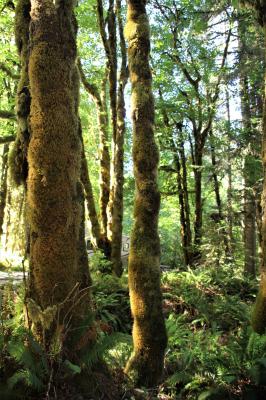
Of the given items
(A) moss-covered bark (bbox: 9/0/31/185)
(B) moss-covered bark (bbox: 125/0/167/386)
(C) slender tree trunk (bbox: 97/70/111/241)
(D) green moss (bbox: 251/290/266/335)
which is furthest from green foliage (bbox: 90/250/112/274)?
(A) moss-covered bark (bbox: 9/0/31/185)

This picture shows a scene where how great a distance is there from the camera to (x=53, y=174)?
3.90m

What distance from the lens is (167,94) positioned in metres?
18.5

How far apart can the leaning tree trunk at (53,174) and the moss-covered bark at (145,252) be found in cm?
156

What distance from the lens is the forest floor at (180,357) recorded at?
11.3ft

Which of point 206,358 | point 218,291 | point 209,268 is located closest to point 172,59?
point 209,268

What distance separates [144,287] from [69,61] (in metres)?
3.15

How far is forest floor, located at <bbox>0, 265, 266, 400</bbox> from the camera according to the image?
135 inches

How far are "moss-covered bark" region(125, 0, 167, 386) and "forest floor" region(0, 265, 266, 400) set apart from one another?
274 millimetres

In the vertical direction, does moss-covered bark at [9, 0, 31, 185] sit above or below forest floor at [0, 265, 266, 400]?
above

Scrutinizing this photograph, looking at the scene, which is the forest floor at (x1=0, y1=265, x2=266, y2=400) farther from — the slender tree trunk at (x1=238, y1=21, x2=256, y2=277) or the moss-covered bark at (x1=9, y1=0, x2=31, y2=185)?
the slender tree trunk at (x1=238, y1=21, x2=256, y2=277)

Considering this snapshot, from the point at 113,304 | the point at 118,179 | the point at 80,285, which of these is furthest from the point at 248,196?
the point at 80,285

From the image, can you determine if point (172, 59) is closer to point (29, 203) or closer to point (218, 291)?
point (218, 291)

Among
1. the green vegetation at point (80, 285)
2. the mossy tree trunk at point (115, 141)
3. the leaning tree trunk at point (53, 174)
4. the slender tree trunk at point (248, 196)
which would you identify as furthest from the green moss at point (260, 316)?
the slender tree trunk at point (248, 196)

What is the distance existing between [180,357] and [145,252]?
6.65 feet
